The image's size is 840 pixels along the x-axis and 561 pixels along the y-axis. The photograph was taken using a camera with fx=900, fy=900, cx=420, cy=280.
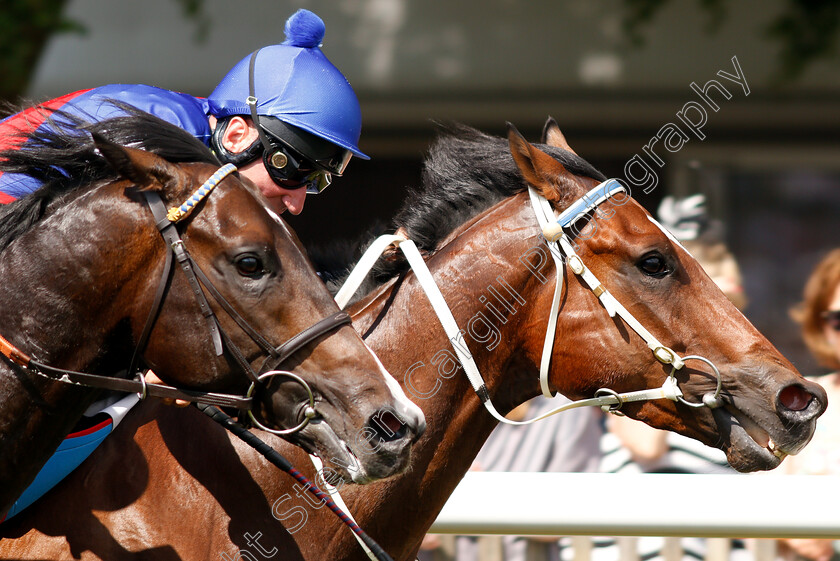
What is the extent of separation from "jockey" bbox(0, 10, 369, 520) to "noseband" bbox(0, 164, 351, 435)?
0.46 metres

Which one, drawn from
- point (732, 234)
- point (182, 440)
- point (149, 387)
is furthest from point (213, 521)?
point (732, 234)

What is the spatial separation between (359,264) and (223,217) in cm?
69

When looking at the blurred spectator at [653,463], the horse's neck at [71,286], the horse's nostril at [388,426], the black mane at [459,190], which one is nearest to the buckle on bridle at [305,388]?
the horse's nostril at [388,426]

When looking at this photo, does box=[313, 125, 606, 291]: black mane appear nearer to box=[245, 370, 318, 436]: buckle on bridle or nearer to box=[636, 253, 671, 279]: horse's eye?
box=[636, 253, 671, 279]: horse's eye

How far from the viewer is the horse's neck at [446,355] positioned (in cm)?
242

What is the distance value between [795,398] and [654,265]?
1.67ft

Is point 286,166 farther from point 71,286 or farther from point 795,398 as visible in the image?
point 795,398

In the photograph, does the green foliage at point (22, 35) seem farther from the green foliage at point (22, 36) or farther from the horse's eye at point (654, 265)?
the horse's eye at point (654, 265)

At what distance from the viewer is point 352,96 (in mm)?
2576

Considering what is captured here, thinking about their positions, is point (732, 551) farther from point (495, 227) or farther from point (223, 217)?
point (223, 217)

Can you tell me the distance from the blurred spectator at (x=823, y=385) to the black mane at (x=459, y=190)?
161cm

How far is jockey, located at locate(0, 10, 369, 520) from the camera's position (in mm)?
2473

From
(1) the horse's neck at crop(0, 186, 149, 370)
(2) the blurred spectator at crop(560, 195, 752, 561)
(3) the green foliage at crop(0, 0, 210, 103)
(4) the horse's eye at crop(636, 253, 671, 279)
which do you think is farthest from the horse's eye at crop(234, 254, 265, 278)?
(3) the green foliage at crop(0, 0, 210, 103)

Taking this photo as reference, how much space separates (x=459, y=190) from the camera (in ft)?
8.94
